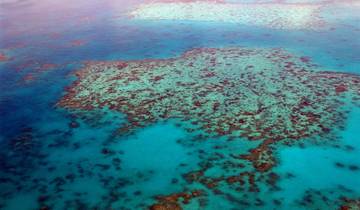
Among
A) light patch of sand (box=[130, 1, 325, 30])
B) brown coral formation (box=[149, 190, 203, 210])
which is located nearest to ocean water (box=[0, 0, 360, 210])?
brown coral formation (box=[149, 190, 203, 210])

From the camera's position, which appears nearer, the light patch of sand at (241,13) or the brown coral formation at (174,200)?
the brown coral formation at (174,200)

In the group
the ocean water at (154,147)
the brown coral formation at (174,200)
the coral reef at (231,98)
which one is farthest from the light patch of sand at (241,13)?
the brown coral formation at (174,200)

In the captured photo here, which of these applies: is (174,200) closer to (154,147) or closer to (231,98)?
(154,147)

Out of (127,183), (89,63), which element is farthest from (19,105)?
(127,183)

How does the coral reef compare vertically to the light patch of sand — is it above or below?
below

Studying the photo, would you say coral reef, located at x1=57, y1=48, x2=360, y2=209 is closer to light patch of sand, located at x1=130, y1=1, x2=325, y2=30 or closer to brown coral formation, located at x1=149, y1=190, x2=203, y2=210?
brown coral formation, located at x1=149, y1=190, x2=203, y2=210

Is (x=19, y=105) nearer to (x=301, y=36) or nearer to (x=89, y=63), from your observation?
(x=89, y=63)

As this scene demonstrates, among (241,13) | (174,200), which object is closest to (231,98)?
(174,200)

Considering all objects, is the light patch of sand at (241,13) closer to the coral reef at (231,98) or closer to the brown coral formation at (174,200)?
the coral reef at (231,98)

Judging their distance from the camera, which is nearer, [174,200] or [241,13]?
[174,200]
